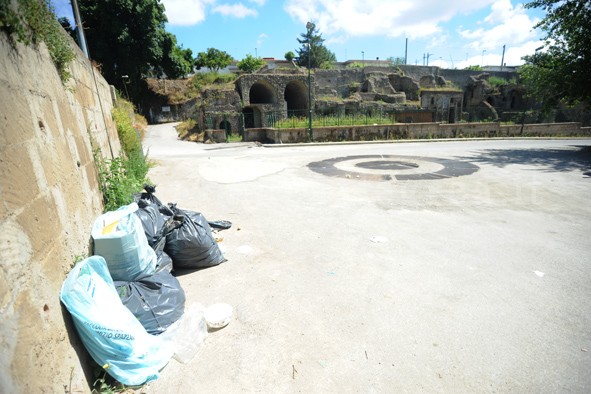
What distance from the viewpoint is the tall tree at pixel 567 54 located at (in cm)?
1201

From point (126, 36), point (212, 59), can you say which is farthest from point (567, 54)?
point (212, 59)

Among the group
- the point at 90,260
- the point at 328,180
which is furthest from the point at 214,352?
the point at 328,180

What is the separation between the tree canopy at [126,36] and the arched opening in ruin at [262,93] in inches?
404

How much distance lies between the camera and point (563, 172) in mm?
9070

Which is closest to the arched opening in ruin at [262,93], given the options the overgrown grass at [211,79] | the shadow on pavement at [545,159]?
the overgrown grass at [211,79]

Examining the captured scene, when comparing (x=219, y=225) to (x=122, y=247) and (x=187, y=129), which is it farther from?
(x=187, y=129)

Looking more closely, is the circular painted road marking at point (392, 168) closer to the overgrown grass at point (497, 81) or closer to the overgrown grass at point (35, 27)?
the overgrown grass at point (35, 27)

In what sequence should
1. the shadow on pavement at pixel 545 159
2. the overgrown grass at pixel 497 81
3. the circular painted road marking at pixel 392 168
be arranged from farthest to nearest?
the overgrown grass at pixel 497 81 < the shadow on pavement at pixel 545 159 < the circular painted road marking at pixel 392 168

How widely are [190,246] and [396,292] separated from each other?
2.35 metres

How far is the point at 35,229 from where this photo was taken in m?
1.79

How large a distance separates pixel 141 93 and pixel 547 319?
3880 centimetres

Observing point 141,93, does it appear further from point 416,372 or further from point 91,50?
point 416,372

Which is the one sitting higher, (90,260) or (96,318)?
(90,260)

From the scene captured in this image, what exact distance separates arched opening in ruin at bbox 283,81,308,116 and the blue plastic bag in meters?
28.3
